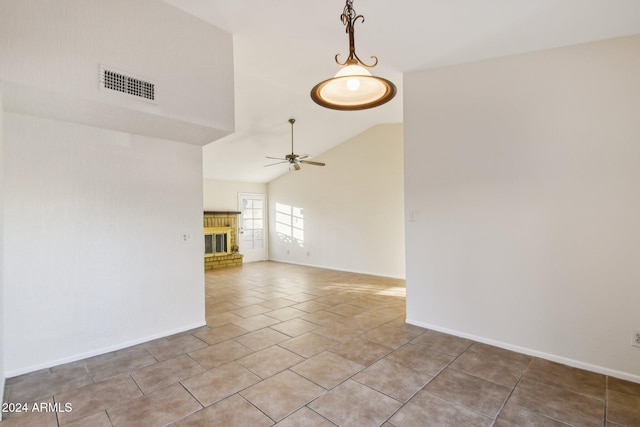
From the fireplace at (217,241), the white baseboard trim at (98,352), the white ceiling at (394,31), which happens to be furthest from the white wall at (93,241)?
the fireplace at (217,241)

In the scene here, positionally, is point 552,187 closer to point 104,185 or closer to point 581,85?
point 581,85

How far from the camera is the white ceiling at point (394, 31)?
232 cm

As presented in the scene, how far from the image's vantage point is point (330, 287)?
552 centimetres

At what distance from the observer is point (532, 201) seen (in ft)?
9.20

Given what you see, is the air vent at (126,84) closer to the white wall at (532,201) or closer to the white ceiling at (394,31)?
the white ceiling at (394,31)

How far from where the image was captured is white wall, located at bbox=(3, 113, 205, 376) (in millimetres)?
2555

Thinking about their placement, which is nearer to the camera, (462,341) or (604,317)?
(604,317)

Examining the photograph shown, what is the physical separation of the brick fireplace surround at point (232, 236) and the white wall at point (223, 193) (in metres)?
0.25

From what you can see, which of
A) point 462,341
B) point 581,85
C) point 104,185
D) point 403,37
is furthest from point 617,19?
point 104,185

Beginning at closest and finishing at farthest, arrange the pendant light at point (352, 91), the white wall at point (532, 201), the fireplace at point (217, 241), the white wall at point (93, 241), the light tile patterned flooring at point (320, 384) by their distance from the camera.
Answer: the pendant light at point (352, 91), the light tile patterned flooring at point (320, 384), the white wall at point (532, 201), the white wall at point (93, 241), the fireplace at point (217, 241)

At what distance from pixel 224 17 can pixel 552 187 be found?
10.8ft

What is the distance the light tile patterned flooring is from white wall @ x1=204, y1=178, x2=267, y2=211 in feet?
16.0

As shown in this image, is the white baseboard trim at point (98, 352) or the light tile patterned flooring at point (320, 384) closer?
the light tile patterned flooring at point (320, 384)

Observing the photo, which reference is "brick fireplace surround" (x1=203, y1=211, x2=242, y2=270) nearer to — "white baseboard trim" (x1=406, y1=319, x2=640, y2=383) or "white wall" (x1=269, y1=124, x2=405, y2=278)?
"white wall" (x1=269, y1=124, x2=405, y2=278)
